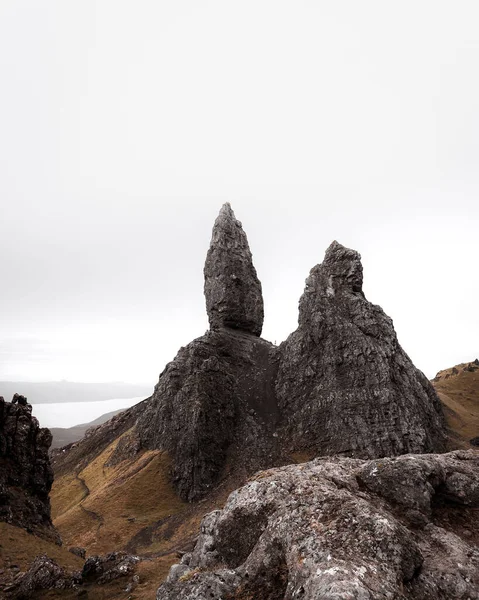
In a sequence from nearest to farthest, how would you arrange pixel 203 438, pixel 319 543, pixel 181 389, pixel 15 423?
pixel 319 543 < pixel 15 423 < pixel 203 438 < pixel 181 389

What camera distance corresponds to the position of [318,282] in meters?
103

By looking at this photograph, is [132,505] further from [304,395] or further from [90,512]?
[304,395]

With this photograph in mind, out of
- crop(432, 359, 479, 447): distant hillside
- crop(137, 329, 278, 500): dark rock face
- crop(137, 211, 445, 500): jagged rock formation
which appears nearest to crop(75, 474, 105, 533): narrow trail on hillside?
crop(137, 211, 445, 500): jagged rock formation

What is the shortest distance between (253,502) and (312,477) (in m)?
3.30

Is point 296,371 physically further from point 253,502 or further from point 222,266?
point 253,502

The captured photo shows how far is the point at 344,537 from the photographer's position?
13.9 metres

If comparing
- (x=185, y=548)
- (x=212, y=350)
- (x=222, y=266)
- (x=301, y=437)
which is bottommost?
(x=185, y=548)

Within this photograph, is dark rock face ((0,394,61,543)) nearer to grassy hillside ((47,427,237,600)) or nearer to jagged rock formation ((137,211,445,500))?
grassy hillside ((47,427,237,600))

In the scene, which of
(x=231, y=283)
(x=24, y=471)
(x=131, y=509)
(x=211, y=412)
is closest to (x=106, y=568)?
(x=24, y=471)

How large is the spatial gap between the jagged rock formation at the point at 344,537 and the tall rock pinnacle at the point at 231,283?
9684cm

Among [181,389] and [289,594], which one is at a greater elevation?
[181,389]

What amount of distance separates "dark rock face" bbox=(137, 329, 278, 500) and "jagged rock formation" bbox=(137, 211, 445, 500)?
0.79 feet

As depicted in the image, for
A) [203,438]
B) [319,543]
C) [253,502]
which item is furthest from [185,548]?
[319,543]

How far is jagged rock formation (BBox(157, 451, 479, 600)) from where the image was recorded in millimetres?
12727
